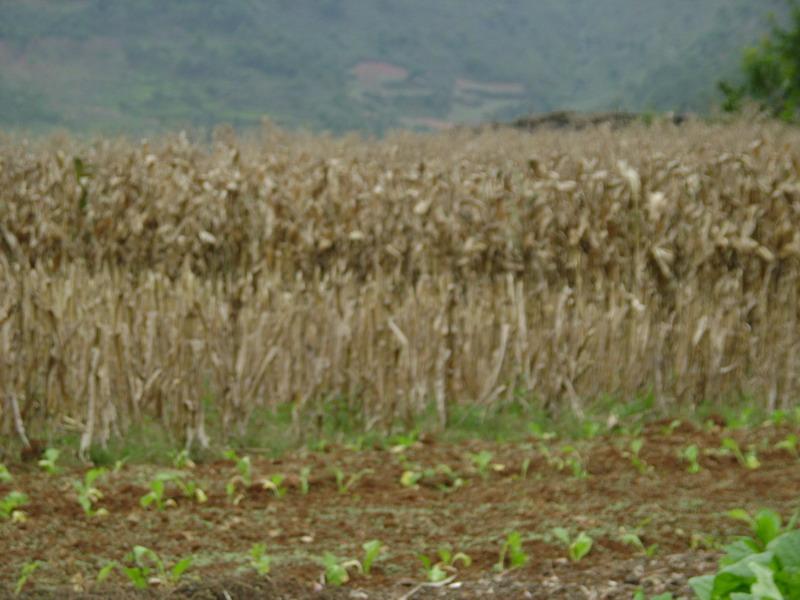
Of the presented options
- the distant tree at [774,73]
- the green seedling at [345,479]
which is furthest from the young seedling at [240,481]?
the distant tree at [774,73]

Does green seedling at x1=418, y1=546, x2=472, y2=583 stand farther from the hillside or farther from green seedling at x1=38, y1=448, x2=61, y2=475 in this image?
the hillside

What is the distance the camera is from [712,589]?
9.15ft

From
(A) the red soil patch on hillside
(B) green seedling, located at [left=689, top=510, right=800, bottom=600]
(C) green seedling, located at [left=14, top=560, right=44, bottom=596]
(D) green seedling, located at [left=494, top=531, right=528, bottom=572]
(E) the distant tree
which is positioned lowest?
(C) green seedling, located at [left=14, top=560, right=44, bottom=596]

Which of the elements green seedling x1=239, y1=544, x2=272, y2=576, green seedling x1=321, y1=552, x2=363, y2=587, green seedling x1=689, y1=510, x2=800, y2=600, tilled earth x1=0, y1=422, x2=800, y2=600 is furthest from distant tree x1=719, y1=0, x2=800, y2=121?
green seedling x1=689, y1=510, x2=800, y2=600

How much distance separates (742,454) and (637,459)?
65 cm

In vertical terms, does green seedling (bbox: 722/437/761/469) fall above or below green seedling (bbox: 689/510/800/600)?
below

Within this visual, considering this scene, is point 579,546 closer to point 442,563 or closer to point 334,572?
point 442,563

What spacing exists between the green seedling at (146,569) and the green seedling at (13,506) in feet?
2.12

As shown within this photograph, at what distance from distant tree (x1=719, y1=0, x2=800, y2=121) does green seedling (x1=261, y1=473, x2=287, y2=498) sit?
36133mm

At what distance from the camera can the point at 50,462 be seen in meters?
5.79

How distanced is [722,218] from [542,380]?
3253 mm

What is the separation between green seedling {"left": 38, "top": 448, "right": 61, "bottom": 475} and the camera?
578cm

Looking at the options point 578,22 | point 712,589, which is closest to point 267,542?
point 712,589

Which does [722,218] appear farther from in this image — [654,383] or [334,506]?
[334,506]
